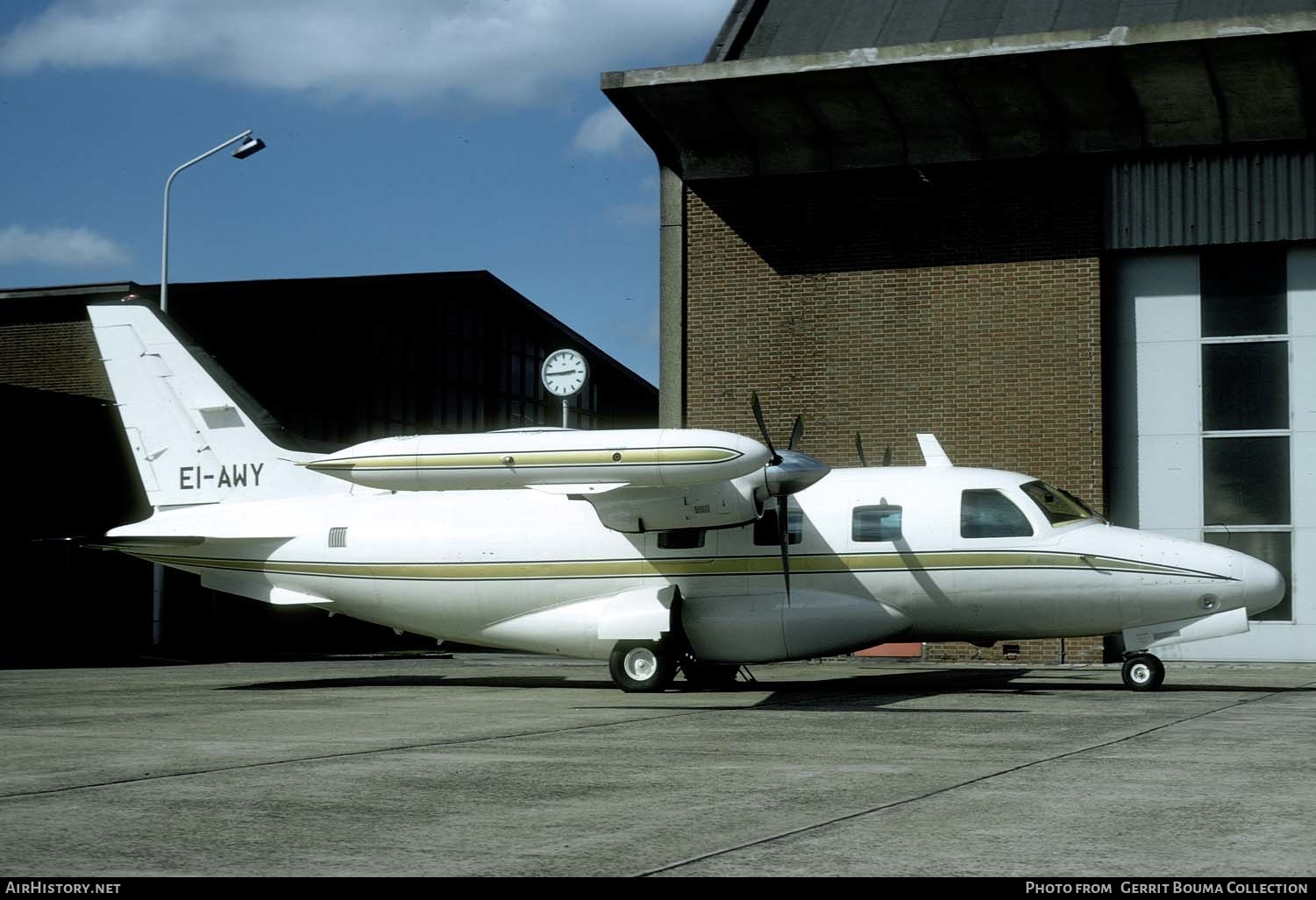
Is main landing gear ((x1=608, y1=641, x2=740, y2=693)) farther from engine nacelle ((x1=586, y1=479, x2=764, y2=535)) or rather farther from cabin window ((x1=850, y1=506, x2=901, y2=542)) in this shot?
cabin window ((x1=850, y1=506, x2=901, y2=542))

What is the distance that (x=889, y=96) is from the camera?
27609 millimetres

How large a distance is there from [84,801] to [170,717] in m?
7.08

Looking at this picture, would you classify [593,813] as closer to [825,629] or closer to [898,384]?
[825,629]

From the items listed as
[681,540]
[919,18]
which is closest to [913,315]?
[919,18]

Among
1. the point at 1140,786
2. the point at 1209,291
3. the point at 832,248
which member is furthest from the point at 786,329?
the point at 1140,786

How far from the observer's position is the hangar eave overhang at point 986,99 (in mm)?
25516

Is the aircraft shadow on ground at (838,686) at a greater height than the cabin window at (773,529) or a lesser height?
lesser

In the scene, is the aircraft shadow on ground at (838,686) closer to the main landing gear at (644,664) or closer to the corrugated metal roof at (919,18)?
the main landing gear at (644,664)

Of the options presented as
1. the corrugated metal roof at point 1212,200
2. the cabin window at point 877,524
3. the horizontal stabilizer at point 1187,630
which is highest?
the corrugated metal roof at point 1212,200

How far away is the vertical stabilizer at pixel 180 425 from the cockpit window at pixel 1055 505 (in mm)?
10710

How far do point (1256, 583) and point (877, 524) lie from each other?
4.90 metres

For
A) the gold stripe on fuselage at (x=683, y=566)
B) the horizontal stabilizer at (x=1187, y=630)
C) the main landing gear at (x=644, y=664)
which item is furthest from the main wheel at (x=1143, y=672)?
the main landing gear at (x=644, y=664)

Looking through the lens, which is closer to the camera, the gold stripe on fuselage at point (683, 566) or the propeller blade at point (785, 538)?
the propeller blade at point (785, 538)

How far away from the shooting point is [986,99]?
27125mm
